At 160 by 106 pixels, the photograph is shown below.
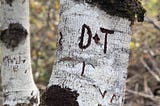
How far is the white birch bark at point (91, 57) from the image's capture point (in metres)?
1.38

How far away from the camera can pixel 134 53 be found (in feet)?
19.5

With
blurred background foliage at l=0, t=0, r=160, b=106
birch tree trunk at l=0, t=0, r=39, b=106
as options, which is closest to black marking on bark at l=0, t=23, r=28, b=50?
birch tree trunk at l=0, t=0, r=39, b=106

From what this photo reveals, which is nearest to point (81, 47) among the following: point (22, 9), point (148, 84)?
point (22, 9)

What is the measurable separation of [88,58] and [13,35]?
1.13 m

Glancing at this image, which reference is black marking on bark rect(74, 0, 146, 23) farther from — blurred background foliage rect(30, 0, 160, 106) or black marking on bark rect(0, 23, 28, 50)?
blurred background foliage rect(30, 0, 160, 106)

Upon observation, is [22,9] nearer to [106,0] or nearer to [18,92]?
[18,92]

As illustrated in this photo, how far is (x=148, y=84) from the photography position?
19.7ft

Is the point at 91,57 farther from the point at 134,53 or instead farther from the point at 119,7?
the point at 134,53

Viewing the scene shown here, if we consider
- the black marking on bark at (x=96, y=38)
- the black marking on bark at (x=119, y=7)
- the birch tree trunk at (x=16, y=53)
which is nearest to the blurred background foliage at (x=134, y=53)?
the birch tree trunk at (x=16, y=53)

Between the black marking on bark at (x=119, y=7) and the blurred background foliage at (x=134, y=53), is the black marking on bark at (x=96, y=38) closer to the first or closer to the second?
the black marking on bark at (x=119, y=7)

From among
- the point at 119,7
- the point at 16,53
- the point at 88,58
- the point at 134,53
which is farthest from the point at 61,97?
the point at 134,53

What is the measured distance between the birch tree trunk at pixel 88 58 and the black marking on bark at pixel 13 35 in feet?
3.40

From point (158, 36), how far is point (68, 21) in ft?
15.8

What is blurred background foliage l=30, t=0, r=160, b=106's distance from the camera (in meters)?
5.70
